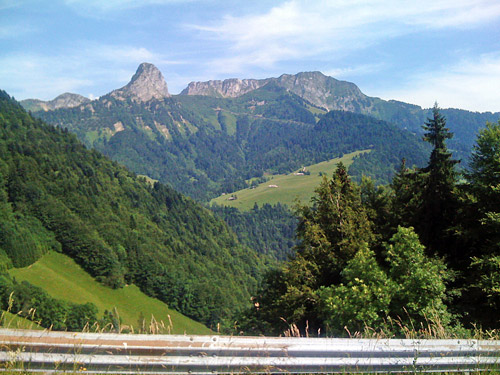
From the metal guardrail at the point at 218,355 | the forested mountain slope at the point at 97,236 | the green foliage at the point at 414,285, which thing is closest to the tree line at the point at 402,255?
the green foliage at the point at 414,285

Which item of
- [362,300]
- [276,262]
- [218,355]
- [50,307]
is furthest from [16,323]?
[50,307]

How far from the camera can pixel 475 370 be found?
6.37 meters

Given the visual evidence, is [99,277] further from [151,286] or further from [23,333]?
[23,333]

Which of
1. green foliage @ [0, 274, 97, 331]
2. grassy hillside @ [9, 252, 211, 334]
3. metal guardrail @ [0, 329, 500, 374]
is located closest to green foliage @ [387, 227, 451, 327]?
metal guardrail @ [0, 329, 500, 374]

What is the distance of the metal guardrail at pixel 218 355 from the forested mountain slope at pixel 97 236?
12498cm

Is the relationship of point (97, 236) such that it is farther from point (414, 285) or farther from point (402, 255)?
point (414, 285)

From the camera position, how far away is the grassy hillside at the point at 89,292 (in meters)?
116

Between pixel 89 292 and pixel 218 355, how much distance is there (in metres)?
136

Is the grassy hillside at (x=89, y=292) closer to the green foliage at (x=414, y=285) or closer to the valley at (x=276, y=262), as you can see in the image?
the valley at (x=276, y=262)

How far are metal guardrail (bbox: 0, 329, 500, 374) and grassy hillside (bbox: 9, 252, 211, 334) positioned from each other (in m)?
115

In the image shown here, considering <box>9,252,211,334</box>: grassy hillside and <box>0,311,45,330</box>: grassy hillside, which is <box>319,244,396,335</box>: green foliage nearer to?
<box>0,311,45,330</box>: grassy hillside

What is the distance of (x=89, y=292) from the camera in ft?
416

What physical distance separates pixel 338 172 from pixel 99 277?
122795mm

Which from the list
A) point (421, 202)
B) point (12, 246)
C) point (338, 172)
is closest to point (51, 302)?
point (12, 246)
